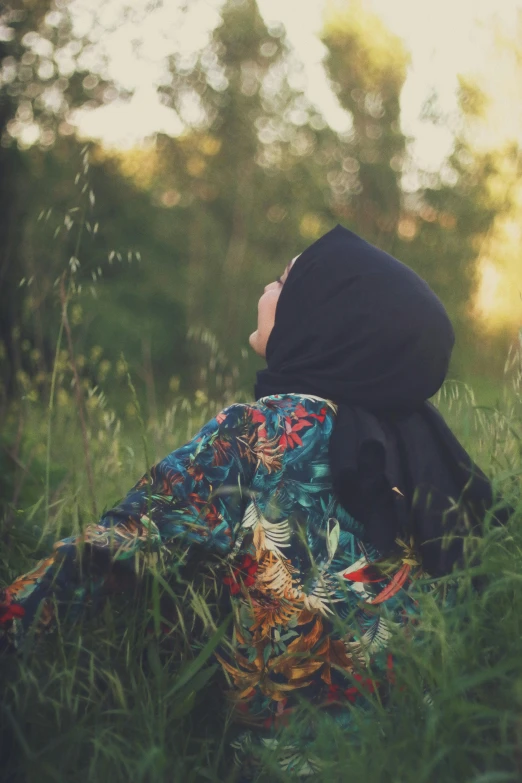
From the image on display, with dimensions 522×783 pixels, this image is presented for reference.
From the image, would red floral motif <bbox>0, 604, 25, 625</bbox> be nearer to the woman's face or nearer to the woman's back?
the woman's back

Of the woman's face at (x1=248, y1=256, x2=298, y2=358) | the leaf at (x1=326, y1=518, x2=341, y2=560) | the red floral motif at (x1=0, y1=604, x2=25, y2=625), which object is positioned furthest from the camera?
the woman's face at (x1=248, y1=256, x2=298, y2=358)

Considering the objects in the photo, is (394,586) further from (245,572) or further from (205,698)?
(205,698)

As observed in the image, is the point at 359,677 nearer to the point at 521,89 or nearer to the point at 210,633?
the point at 210,633

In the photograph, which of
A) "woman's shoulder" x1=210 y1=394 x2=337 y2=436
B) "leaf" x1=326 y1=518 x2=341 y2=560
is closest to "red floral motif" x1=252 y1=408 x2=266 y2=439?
"woman's shoulder" x1=210 y1=394 x2=337 y2=436

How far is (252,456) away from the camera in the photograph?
1.85 metres

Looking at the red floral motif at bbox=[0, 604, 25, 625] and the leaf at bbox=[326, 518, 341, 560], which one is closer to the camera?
the red floral motif at bbox=[0, 604, 25, 625]

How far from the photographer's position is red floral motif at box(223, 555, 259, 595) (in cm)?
184

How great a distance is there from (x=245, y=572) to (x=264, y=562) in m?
0.05

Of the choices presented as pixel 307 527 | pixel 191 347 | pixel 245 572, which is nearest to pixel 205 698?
pixel 245 572

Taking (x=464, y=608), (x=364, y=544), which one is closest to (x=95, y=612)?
(x=364, y=544)

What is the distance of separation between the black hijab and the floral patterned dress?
0.29 ft

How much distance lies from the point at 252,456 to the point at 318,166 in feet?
49.0

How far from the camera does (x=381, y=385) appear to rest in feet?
6.44

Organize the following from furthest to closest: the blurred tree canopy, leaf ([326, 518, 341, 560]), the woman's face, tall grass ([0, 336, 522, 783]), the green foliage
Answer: the blurred tree canopy
the woman's face
leaf ([326, 518, 341, 560])
the green foliage
tall grass ([0, 336, 522, 783])
